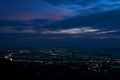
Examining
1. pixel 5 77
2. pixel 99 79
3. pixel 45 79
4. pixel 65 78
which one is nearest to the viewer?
pixel 5 77

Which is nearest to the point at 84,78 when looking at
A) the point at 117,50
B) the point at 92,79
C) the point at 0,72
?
the point at 92,79

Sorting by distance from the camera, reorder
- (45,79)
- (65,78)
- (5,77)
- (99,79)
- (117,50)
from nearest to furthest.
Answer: (5,77), (45,79), (65,78), (99,79), (117,50)

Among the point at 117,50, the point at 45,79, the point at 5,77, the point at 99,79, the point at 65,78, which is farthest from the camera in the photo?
the point at 117,50

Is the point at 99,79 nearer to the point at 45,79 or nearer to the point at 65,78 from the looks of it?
the point at 65,78

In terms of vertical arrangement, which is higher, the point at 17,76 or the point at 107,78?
the point at 17,76

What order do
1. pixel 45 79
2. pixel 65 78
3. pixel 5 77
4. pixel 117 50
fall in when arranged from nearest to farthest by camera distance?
1. pixel 5 77
2. pixel 45 79
3. pixel 65 78
4. pixel 117 50

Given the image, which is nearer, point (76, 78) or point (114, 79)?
point (76, 78)

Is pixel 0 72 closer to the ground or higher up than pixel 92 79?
higher up

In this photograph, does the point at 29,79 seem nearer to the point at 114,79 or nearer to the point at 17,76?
the point at 17,76

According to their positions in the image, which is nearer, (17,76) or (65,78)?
(17,76)

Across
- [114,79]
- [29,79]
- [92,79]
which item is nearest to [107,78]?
[114,79]
